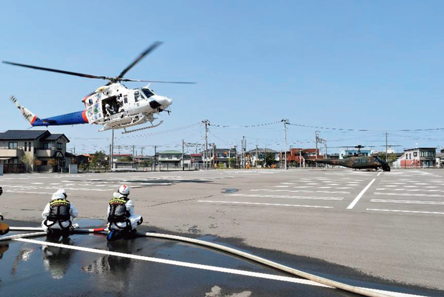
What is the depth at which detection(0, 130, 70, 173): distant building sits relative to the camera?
55312 mm

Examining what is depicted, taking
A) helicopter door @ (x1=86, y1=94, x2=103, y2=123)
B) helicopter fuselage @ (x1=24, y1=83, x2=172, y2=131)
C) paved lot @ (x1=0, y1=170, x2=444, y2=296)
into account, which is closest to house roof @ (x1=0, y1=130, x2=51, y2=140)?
helicopter fuselage @ (x1=24, y1=83, x2=172, y2=131)

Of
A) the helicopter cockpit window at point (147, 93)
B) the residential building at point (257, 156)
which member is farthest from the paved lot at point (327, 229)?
the residential building at point (257, 156)

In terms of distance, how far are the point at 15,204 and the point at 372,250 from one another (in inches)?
501

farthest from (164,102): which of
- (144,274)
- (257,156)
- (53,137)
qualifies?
(257,156)

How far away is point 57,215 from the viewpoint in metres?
6.45

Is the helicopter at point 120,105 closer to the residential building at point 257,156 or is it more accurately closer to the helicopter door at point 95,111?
the helicopter door at point 95,111

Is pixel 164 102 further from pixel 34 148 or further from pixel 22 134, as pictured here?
pixel 22 134

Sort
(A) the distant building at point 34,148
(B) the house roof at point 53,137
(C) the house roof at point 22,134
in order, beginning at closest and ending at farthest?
(A) the distant building at point 34,148, (C) the house roof at point 22,134, (B) the house roof at point 53,137

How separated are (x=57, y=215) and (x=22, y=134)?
207ft

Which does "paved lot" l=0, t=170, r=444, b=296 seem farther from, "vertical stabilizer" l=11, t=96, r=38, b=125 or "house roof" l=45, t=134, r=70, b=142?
"house roof" l=45, t=134, r=70, b=142

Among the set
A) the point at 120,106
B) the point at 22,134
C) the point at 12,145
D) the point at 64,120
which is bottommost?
the point at 12,145

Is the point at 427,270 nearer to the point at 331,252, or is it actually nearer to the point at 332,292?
the point at 331,252

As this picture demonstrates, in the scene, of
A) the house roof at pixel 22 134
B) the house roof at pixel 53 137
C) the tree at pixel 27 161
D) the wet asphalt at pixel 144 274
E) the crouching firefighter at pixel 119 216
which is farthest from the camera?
the house roof at pixel 53 137

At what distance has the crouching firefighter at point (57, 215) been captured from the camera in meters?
6.47
